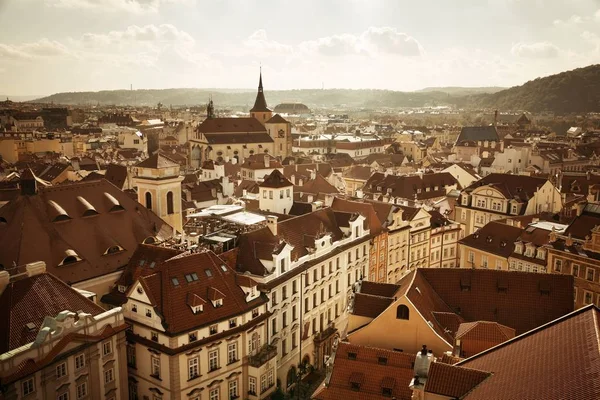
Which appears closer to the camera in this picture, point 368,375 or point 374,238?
point 368,375

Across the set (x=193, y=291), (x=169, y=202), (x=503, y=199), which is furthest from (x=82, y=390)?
(x=503, y=199)

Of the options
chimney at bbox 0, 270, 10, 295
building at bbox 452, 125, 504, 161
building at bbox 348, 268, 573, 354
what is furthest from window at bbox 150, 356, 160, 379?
building at bbox 452, 125, 504, 161

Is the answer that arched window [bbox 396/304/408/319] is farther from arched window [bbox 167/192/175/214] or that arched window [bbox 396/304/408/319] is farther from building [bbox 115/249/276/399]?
arched window [bbox 167/192/175/214]

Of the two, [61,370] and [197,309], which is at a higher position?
[197,309]

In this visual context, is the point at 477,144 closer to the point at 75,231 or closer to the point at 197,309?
the point at 75,231

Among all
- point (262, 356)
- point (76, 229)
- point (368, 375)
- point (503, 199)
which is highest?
point (76, 229)

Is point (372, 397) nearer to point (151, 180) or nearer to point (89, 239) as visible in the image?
point (89, 239)

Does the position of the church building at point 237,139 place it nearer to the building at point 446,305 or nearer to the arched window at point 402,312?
the building at point 446,305
